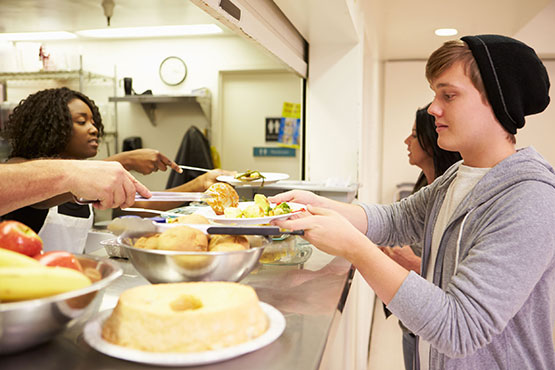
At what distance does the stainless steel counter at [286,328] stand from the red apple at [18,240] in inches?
6.3

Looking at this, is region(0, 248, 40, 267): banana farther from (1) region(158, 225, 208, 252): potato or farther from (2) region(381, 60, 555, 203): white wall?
(2) region(381, 60, 555, 203): white wall

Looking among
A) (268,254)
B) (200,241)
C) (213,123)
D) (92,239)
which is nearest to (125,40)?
(213,123)

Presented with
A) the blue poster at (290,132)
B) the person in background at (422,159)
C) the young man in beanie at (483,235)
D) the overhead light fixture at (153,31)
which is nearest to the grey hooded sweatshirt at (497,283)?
the young man in beanie at (483,235)

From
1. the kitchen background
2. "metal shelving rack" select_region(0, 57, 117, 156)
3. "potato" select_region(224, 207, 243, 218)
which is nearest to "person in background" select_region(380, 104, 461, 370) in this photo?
the kitchen background

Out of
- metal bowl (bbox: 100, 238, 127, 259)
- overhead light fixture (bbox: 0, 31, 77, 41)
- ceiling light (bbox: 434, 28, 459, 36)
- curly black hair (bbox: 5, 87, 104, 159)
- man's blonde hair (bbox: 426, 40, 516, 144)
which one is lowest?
metal bowl (bbox: 100, 238, 127, 259)

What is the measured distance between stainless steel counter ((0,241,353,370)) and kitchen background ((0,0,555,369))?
625mm

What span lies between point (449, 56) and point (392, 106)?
5.33 meters

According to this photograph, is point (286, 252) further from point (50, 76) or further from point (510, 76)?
point (50, 76)

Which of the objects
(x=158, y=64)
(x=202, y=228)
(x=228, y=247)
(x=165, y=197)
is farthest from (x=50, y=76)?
(x=228, y=247)

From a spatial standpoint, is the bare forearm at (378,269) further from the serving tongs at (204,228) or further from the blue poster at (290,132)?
the blue poster at (290,132)

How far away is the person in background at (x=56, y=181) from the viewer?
1047 mm

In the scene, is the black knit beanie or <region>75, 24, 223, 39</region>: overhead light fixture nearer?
the black knit beanie

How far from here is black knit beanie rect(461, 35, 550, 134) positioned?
1138mm

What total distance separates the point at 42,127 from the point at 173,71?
2759 millimetres
